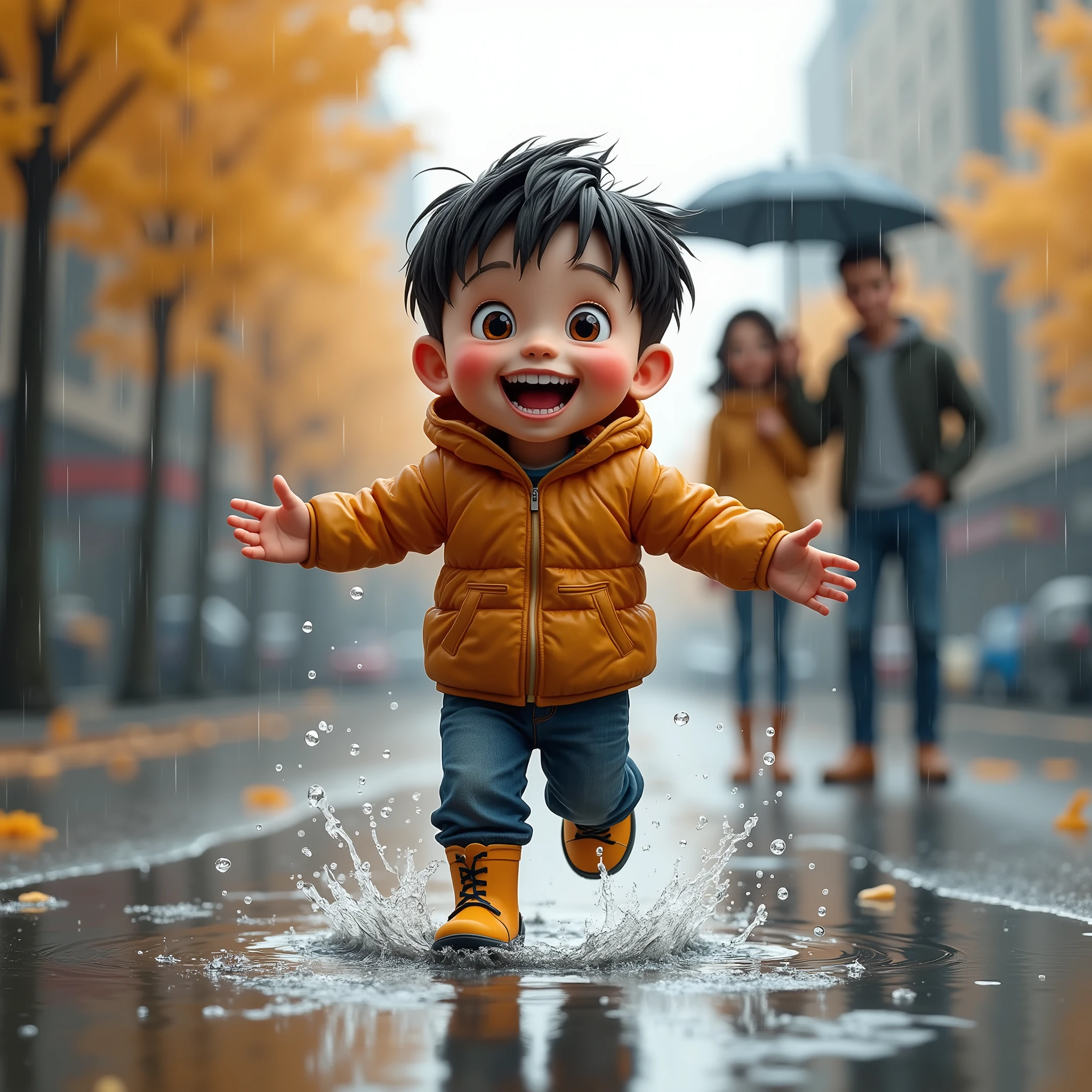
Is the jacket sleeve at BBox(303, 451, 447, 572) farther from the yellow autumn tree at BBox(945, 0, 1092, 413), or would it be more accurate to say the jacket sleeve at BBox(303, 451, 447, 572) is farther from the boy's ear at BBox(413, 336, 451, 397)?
the yellow autumn tree at BBox(945, 0, 1092, 413)

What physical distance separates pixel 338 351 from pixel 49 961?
24.4 meters

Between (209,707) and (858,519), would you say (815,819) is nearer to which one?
(858,519)

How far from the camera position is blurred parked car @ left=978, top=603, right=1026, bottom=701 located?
21.5 metres

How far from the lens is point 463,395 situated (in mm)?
3607

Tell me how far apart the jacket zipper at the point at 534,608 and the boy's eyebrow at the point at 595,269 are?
0.50 metres

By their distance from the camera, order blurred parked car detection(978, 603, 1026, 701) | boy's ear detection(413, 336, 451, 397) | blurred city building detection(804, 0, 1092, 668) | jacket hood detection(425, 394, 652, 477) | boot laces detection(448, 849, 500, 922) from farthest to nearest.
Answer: blurred city building detection(804, 0, 1092, 668) → blurred parked car detection(978, 603, 1026, 701) → boy's ear detection(413, 336, 451, 397) → jacket hood detection(425, 394, 652, 477) → boot laces detection(448, 849, 500, 922)

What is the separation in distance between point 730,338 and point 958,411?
3.82 ft

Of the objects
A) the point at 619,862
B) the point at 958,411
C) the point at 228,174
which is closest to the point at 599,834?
the point at 619,862

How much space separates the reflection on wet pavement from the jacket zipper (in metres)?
0.57

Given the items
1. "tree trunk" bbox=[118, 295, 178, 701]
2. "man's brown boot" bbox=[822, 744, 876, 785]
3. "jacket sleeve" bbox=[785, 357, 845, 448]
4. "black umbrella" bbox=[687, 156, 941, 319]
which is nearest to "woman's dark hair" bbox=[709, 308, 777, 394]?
"jacket sleeve" bbox=[785, 357, 845, 448]

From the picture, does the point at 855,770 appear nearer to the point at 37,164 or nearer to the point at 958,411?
the point at 958,411

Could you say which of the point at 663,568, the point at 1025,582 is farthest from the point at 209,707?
the point at 663,568

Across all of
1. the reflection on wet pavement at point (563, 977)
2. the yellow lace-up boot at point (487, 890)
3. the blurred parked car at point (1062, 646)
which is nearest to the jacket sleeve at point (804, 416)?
the reflection on wet pavement at point (563, 977)

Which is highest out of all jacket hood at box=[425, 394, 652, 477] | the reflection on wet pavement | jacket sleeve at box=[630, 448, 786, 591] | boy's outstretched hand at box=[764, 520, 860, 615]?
jacket hood at box=[425, 394, 652, 477]
